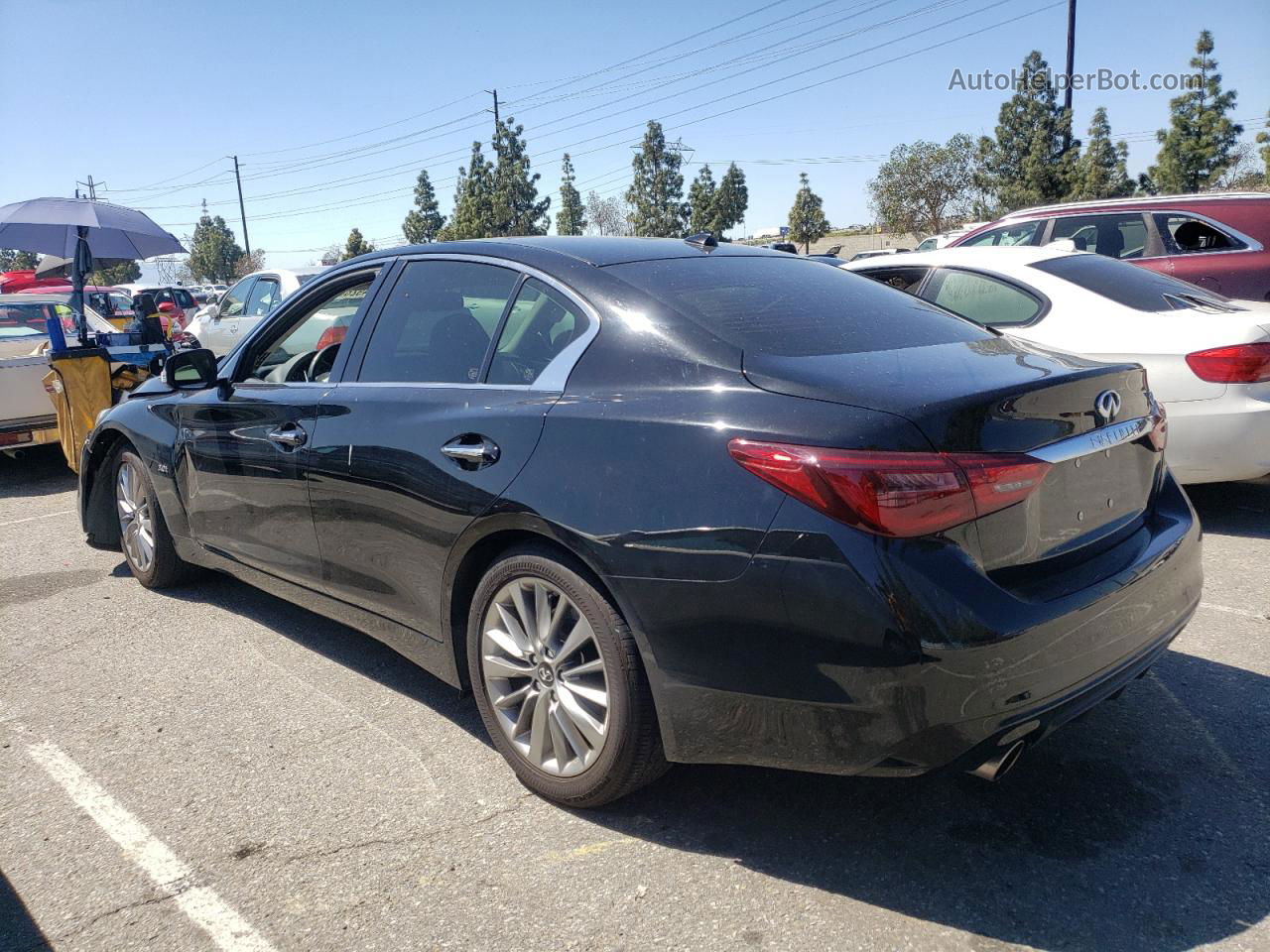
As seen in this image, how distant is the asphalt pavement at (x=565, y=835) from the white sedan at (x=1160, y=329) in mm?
1451

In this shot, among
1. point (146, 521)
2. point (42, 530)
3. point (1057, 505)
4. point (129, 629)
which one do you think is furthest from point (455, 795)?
point (42, 530)

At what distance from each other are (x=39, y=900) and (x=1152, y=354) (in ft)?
16.9

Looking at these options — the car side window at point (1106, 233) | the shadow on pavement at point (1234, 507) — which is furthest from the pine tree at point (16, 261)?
the shadow on pavement at point (1234, 507)

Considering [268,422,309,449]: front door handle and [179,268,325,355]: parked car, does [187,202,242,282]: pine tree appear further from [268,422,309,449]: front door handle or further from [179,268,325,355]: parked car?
[268,422,309,449]: front door handle

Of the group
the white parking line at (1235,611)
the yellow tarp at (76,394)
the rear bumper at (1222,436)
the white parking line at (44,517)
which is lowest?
the white parking line at (1235,611)

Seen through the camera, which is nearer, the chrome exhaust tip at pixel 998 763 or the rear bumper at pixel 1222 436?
the chrome exhaust tip at pixel 998 763

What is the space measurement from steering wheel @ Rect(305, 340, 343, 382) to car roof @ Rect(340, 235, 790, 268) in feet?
1.32

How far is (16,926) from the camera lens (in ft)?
8.41

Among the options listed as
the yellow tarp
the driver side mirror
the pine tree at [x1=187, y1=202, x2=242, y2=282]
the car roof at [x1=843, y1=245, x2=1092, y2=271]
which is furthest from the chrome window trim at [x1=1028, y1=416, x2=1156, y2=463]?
the pine tree at [x1=187, y1=202, x2=242, y2=282]

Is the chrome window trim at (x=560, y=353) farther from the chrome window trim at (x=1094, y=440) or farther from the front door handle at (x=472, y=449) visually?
the chrome window trim at (x=1094, y=440)

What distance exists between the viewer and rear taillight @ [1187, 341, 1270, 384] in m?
5.05

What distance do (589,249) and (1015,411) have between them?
1.54 m

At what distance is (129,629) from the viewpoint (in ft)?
15.5

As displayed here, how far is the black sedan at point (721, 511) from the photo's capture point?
2.32 metres
